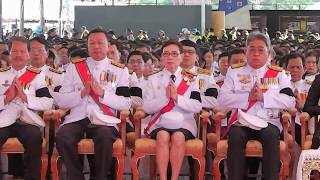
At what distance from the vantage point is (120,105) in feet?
17.4

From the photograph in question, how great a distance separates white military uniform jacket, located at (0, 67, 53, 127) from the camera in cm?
536

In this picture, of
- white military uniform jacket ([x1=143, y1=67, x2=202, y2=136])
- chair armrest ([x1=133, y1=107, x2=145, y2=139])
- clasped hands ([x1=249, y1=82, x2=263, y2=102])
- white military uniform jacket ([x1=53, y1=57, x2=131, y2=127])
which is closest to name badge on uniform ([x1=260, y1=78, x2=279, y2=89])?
clasped hands ([x1=249, y1=82, x2=263, y2=102])

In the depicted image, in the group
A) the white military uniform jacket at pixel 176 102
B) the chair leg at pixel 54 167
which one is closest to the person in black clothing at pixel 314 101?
the white military uniform jacket at pixel 176 102

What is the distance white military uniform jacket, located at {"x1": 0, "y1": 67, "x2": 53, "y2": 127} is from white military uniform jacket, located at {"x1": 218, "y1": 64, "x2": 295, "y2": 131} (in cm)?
157

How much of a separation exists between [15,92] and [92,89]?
67 cm

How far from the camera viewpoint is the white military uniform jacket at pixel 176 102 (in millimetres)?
5293

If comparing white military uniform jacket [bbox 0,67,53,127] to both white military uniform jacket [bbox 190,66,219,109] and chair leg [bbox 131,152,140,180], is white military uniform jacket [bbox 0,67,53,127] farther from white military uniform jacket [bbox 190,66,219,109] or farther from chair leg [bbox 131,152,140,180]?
white military uniform jacket [bbox 190,66,219,109]

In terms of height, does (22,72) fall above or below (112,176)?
above

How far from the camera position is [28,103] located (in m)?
5.34

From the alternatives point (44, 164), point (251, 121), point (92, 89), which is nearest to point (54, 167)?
point (44, 164)

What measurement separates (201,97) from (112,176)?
44.5 inches

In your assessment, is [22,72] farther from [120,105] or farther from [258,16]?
[258,16]

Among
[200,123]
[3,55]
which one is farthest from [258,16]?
[200,123]

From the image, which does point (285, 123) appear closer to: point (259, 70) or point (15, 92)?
point (259, 70)
